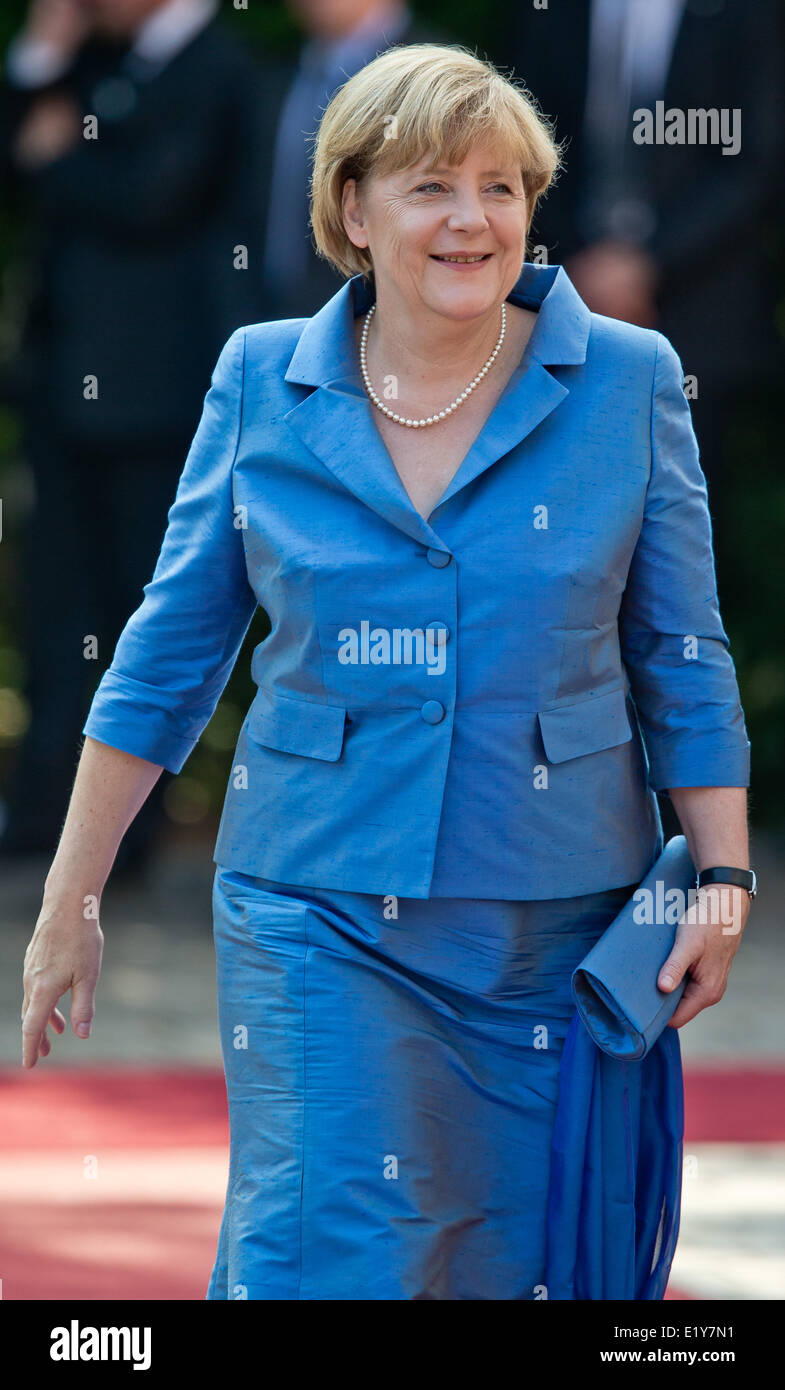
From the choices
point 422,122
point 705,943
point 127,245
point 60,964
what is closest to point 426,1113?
point 705,943

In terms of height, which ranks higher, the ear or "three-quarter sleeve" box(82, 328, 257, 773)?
the ear

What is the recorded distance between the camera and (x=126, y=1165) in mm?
4090

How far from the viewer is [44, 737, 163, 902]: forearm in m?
2.56

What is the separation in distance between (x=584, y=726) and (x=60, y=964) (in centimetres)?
67

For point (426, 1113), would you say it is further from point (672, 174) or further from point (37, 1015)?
point (672, 174)

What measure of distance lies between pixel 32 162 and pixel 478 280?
4030 millimetres

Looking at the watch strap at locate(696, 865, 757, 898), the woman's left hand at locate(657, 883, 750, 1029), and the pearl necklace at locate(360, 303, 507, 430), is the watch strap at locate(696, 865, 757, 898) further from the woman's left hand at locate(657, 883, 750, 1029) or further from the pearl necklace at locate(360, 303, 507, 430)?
the pearl necklace at locate(360, 303, 507, 430)

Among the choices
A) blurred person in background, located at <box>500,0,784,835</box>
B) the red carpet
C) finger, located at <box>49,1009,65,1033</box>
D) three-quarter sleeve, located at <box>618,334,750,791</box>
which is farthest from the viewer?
blurred person in background, located at <box>500,0,784,835</box>

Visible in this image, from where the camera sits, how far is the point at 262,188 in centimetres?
566

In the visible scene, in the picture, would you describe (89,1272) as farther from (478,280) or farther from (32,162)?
(32,162)

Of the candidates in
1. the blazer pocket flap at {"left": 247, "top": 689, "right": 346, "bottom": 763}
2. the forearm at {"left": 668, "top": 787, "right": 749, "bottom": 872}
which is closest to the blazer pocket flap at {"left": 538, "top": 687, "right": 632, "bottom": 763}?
the forearm at {"left": 668, "top": 787, "right": 749, "bottom": 872}

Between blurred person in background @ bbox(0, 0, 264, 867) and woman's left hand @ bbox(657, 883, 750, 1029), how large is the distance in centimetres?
353
